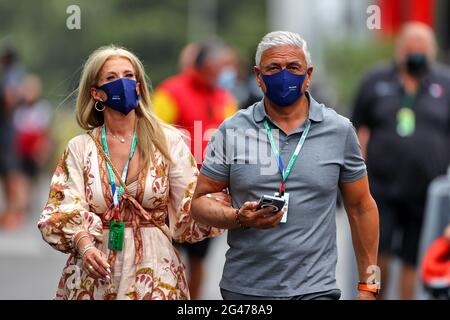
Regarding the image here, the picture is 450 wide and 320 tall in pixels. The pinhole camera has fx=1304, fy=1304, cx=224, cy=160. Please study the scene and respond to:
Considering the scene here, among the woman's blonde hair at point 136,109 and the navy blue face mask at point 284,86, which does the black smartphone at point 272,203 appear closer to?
the navy blue face mask at point 284,86

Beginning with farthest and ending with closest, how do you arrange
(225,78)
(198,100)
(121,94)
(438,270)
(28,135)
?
(28,135)
(225,78)
(198,100)
(438,270)
(121,94)

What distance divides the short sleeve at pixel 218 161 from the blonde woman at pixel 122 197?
0.32 m

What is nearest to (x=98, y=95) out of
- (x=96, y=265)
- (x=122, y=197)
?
(x=122, y=197)

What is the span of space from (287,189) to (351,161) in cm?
35

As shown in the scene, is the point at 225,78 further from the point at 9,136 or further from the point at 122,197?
the point at 9,136

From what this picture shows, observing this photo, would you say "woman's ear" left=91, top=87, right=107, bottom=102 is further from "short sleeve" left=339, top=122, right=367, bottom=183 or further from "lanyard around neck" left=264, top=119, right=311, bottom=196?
"short sleeve" left=339, top=122, right=367, bottom=183

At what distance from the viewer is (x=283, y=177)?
5.81m

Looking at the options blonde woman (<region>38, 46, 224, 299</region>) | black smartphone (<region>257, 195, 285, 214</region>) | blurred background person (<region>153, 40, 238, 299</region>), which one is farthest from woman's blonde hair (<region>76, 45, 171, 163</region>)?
blurred background person (<region>153, 40, 238, 299</region>)

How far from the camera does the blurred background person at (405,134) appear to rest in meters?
10.2

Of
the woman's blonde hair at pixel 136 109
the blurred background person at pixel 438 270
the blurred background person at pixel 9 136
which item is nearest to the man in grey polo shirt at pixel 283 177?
the woman's blonde hair at pixel 136 109

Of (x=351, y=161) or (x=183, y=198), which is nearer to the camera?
(x=351, y=161)

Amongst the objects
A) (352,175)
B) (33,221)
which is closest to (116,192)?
(352,175)

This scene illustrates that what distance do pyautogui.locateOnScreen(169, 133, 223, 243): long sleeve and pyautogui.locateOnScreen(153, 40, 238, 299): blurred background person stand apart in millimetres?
3691
